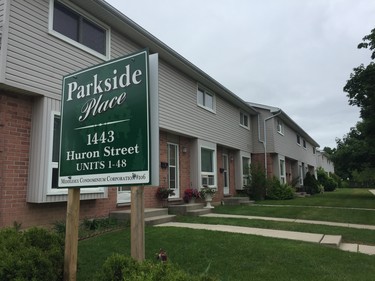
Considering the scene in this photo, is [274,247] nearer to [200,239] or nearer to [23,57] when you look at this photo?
[200,239]

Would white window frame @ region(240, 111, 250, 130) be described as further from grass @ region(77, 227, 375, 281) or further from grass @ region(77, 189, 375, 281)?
grass @ region(77, 227, 375, 281)

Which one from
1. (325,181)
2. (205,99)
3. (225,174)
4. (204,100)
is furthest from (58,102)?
(325,181)

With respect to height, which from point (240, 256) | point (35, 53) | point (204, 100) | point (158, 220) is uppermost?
point (204, 100)

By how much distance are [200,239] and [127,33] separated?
671cm

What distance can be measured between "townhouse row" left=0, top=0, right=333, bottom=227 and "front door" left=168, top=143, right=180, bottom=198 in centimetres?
4

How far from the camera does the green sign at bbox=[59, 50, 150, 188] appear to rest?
368 cm

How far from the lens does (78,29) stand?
358 inches

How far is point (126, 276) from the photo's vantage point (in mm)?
2967

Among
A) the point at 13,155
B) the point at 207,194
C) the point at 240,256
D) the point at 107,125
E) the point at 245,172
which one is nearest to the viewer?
the point at 107,125

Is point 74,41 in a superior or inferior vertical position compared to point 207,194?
superior

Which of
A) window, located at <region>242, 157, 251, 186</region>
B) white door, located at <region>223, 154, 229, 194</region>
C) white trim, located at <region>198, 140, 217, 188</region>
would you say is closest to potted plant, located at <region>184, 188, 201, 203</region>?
white trim, located at <region>198, 140, 217, 188</region>

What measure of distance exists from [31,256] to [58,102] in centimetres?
522

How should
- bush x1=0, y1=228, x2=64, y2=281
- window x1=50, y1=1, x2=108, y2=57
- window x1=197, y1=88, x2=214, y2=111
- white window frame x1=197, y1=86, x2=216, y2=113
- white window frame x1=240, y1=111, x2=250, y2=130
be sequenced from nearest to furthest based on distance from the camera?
bush x1=0, y1=228, x2=64, y2=281, window x1=50, y1=1, x2=108, y2=57, white window frame x1=197, y1=86, x2=216, y2=113, window x1=197, y1=88, x2=214, y2=111, white window frame x1=240, y1=111, x2=250, y2=130

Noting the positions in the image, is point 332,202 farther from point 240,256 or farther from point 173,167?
point 240,256
